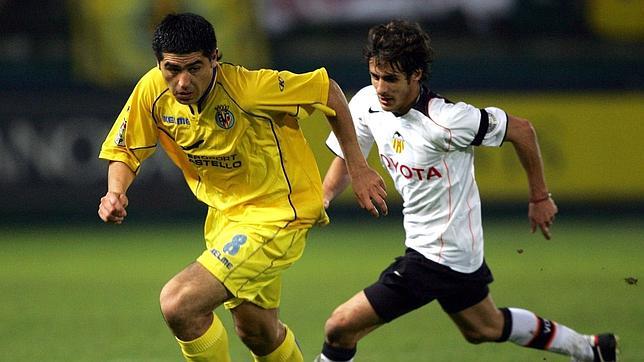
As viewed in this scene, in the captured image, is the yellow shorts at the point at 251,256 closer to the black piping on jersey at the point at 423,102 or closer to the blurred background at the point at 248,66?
the black piping on jersey at the point at 423,102

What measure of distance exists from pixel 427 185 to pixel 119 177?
1.55m

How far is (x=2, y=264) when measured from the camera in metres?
11.6

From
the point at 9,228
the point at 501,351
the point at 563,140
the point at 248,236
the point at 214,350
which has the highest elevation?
the point at 248,236

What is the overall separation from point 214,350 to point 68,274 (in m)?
5.85

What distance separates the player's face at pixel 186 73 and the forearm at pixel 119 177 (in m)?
0.49

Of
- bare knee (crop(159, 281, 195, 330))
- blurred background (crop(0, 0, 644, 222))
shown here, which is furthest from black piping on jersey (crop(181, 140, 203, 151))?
blurred background (crop(0, 0, 644, 222))

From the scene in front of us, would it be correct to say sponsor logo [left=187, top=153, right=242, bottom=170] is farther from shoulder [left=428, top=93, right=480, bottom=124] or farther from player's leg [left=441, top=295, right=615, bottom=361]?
player's leg [left=441, top=295, right=615, bottom=361]

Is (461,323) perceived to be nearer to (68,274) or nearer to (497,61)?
(68,274)

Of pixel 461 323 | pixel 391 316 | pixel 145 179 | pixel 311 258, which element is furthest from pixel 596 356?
pixel 145 179

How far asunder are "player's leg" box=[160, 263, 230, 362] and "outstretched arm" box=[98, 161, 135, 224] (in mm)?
399

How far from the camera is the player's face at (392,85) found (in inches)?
235

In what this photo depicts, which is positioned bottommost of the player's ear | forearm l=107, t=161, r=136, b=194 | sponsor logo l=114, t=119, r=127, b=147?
forearm l=107, t=161, r=136, b=194

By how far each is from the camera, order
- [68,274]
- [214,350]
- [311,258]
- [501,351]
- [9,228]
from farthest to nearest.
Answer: [9,228], [311,258], [68,274], [501,351], [214,350]

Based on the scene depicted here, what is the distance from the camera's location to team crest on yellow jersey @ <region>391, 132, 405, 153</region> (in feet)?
20.1
